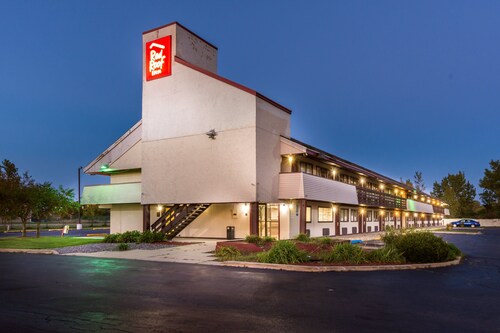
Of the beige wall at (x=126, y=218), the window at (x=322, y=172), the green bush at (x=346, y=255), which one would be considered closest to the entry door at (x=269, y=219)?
the window at (x=322, y=172)

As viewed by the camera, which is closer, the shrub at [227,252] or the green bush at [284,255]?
the green bush at [284,255]

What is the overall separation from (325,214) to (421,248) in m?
20.7

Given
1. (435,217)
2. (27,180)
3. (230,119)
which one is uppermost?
(230,119)

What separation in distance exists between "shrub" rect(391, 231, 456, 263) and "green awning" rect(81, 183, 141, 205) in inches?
947

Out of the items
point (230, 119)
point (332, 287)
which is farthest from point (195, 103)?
point (332, 287)

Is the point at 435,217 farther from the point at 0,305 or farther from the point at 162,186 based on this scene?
the point at 0,305

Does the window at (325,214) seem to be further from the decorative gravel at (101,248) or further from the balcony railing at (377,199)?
the decorative gravel at (101,248)

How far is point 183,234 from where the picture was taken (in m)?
34.2

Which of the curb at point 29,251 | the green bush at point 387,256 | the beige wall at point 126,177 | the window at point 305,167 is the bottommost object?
the curb at point 29,251

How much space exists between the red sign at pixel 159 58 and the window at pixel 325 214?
1721cm

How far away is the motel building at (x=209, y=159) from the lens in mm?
28453

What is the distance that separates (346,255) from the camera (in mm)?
15977

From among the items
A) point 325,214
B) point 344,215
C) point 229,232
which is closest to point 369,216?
point 344,215

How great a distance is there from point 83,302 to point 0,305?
179 cm
